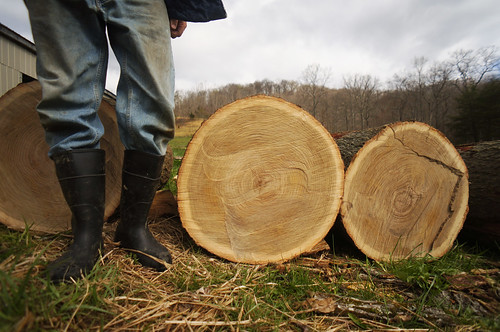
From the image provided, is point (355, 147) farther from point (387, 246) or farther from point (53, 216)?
point (53, 216)

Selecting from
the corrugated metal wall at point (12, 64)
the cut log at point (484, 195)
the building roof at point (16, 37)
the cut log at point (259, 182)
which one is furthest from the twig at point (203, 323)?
the corrugated metal wall at point (12, 64)

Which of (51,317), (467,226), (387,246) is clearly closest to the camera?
(51,317)

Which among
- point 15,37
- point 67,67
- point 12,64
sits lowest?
point 67,67

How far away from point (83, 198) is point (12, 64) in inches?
Result: 323

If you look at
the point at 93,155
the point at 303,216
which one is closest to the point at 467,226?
the point at 303,216

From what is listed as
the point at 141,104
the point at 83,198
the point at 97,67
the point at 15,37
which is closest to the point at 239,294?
the point at 83,198

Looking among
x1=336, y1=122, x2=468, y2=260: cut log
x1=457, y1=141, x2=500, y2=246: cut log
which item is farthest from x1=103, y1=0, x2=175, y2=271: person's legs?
x1=457, y1=141, x2=500, y2=246: cut log

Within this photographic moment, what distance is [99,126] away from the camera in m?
1.25

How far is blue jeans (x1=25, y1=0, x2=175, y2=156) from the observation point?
1.08m

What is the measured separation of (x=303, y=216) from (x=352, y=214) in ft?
1.01

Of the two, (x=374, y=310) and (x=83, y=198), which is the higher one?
(x=83, y=198)

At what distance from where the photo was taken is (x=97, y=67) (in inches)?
47.6

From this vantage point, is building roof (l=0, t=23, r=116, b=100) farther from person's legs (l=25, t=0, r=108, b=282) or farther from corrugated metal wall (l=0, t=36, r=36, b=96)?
person's legs (l=25, t=0, r=108, b=282)

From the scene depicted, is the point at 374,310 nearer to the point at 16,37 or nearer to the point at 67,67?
the point at 67,67
